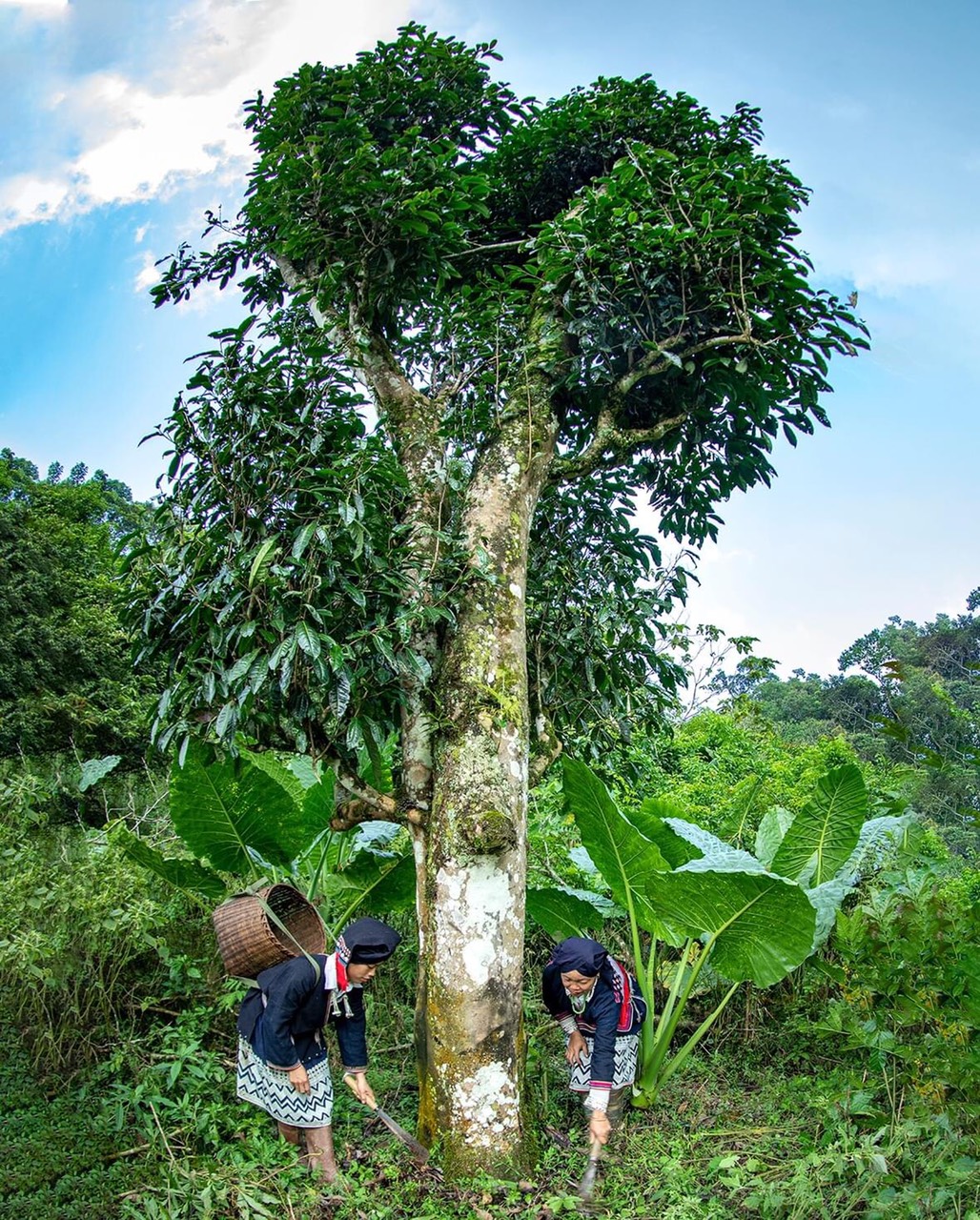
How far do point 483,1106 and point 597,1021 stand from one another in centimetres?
57

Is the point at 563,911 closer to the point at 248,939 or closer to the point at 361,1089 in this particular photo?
the point at 361,1089

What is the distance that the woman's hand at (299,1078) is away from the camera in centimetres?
346

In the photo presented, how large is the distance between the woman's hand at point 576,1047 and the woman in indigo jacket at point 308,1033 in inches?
34.2

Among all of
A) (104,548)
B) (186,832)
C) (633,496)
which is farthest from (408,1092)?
(104,548)

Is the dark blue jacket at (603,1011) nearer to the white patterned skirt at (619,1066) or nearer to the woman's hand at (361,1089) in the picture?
the white patterned skirt at (619,1066)

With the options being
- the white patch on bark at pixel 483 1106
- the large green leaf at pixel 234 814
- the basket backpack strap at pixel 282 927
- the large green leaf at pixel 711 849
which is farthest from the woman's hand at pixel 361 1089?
the large green leaf at pixel 711 849

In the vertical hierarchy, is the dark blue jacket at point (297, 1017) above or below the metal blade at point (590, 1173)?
above

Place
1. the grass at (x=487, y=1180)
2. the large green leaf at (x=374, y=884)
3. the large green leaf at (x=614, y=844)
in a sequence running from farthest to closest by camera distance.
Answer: the large green leaf at (x=374, y=884) → the large green leaf at (x=614, y=844) → the grass at (x=487, y=1180)

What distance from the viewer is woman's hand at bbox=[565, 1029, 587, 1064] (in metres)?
3.86

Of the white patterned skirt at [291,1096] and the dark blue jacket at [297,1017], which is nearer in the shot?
the dark blue jacket at [297,1017]

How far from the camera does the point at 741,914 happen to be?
12.9ft

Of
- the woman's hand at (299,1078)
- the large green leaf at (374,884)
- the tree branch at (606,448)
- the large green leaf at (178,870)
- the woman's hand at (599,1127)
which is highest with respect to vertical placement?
the tree branch at (606,448)

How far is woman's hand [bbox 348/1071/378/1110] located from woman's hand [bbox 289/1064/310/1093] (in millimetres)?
224

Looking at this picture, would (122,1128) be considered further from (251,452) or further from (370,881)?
(251,452)
